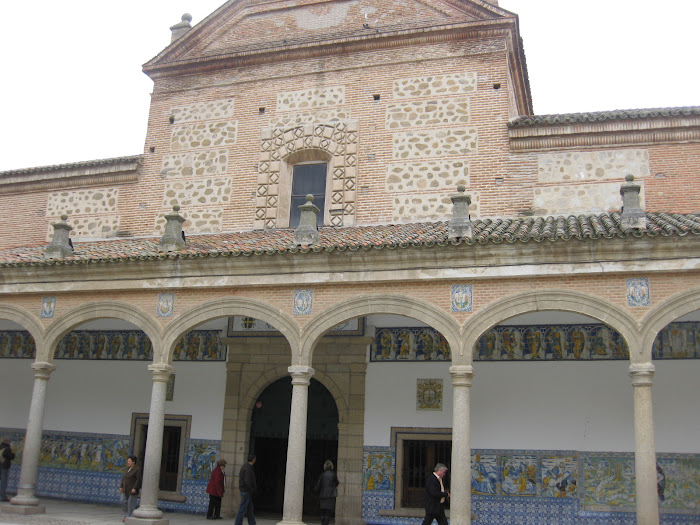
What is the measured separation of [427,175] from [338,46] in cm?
309

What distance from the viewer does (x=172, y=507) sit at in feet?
38.3

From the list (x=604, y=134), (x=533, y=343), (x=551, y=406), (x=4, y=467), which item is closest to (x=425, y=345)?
(x=533, y=343)

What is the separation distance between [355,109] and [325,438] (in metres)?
5.79

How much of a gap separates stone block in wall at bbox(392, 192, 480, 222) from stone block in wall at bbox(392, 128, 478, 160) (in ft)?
2.43

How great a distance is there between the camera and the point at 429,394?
1101 centimetres

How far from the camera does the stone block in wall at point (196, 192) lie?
13203 millimetres

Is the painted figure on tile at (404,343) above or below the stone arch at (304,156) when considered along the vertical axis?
below

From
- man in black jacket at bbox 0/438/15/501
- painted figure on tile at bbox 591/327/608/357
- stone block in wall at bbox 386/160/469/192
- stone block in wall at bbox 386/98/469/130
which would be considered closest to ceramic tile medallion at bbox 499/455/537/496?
painted figure on tile at bbox 591/327/608/357

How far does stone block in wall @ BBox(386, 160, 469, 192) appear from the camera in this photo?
12023 millimetres

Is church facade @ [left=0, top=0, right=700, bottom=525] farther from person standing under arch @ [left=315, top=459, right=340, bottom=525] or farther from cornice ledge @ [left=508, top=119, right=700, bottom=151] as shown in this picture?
person standing under arch @ [left=315, top=459, right=340, bottom=525]

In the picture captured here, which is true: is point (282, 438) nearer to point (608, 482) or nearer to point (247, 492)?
point (247, 492)

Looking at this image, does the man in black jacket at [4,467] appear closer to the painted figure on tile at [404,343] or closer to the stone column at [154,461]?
the stone column at [154,461]

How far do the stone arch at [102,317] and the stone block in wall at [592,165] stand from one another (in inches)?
257

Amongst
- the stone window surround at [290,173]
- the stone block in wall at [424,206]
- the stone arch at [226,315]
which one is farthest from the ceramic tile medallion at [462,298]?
the stone window surround at [290,173]
